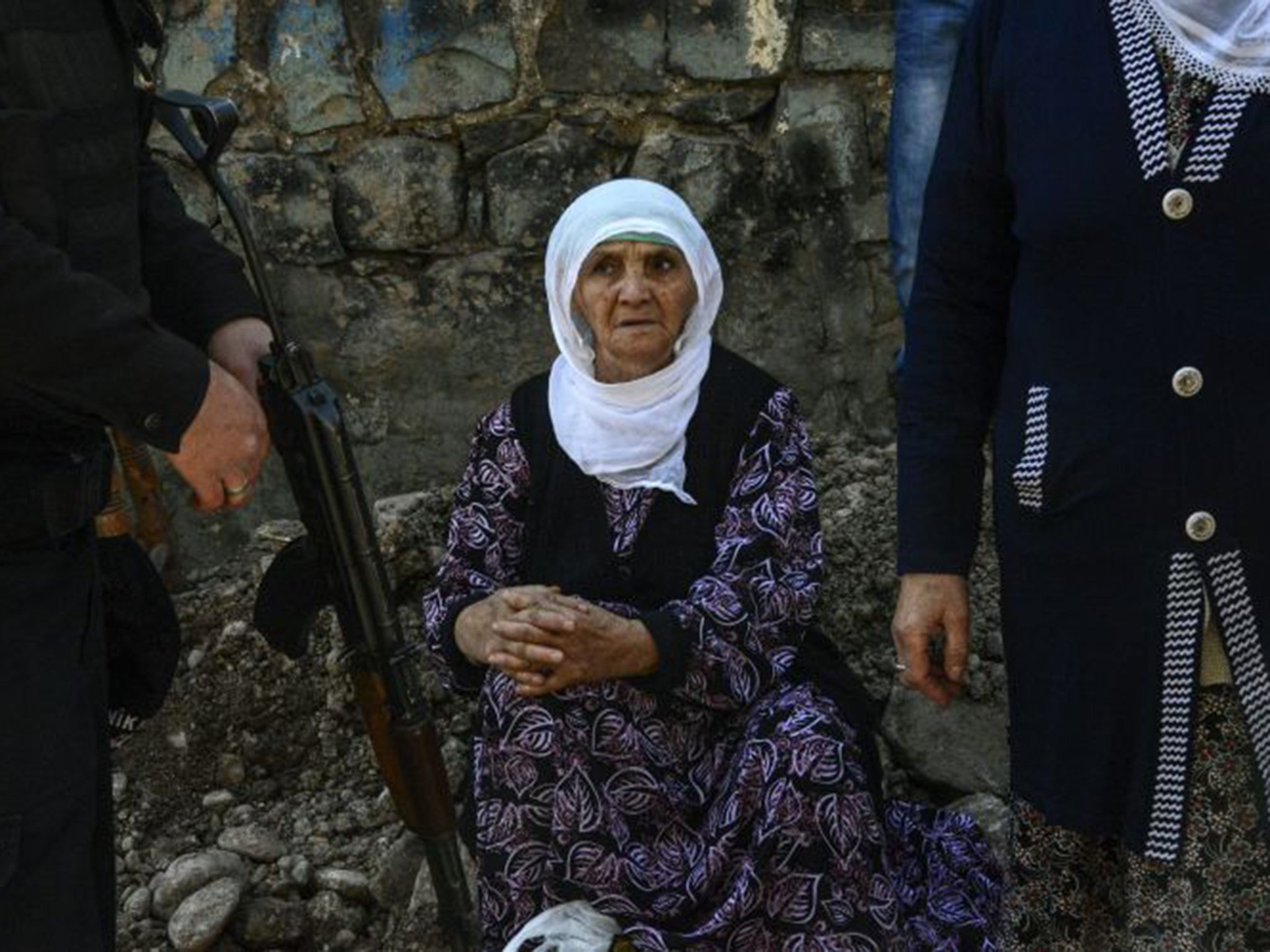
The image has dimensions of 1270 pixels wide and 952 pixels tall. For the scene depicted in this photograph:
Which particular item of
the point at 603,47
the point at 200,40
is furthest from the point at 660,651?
the point at 200,40

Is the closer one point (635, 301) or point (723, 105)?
point (635, 301)

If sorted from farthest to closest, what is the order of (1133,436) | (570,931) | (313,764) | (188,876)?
(313,764), (188,876), (570,931), (1133,436)

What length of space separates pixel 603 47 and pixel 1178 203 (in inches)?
96.3

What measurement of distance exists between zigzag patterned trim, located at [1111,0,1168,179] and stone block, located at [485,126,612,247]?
2340 mm

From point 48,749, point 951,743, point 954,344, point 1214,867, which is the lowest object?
point 951,743

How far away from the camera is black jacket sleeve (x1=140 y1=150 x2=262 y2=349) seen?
→ 2168 millimetres

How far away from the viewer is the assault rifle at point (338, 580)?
2090 mm

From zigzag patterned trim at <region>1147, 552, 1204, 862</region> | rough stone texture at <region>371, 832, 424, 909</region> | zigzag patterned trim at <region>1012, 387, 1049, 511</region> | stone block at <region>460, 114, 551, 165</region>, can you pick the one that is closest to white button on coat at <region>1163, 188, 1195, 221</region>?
zigzag patterned trim at <region>1012, 387, 1049, 511</region>

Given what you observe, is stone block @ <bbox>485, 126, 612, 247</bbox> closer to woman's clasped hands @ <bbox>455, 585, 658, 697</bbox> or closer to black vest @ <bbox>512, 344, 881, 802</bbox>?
black vest @ <bbox>512, 344, 881, 802</bbox>

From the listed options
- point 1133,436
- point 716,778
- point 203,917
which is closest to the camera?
point 1133,436

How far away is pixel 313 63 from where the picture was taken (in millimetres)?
4078

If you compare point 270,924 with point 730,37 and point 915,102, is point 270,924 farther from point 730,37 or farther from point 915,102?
point 730,37

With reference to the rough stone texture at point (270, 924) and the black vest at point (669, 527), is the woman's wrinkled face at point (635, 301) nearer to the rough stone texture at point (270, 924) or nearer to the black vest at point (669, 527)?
the black vest at point (669, 527)

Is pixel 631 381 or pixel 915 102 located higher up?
pixel 915 102
